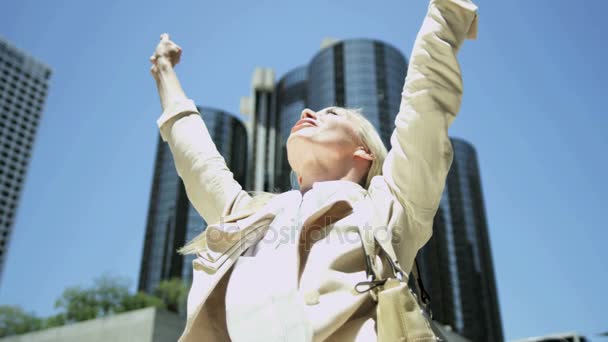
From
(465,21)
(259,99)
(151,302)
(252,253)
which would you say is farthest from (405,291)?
(259,99)

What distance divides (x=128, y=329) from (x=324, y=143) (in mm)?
14298

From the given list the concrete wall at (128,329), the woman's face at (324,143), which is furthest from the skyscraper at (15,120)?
the woman's face at (324,143)

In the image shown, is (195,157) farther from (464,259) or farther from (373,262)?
(464,259)

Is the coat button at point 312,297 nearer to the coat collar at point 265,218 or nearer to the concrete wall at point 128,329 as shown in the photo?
the coat collar at point 265,218

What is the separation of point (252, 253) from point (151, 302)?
123 ft

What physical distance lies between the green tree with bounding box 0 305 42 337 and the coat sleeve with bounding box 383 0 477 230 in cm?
3700

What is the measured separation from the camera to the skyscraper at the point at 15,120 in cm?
8931

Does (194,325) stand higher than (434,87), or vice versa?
(434,87)

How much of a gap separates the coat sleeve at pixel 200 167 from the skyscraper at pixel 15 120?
307 ft

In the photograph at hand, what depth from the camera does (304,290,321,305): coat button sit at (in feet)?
5.80

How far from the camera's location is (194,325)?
197 centimetres

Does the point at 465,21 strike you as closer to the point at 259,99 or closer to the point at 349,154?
the point at 349,154

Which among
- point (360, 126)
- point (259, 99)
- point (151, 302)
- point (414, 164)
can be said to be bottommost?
point (151, 302)

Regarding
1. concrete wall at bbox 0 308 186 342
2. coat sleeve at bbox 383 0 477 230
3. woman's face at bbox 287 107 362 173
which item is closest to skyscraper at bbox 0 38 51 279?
concrete wall at bbox 0 308 186 342
